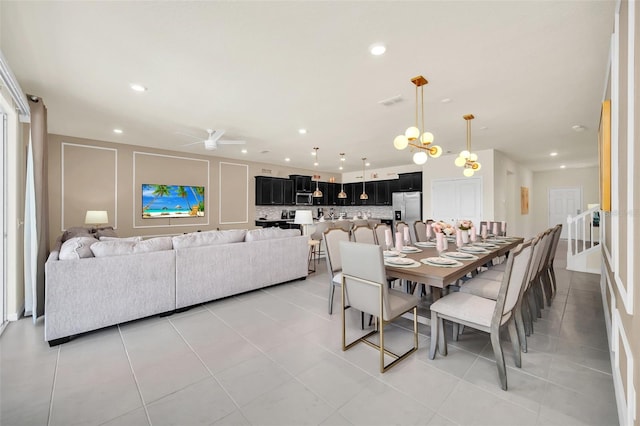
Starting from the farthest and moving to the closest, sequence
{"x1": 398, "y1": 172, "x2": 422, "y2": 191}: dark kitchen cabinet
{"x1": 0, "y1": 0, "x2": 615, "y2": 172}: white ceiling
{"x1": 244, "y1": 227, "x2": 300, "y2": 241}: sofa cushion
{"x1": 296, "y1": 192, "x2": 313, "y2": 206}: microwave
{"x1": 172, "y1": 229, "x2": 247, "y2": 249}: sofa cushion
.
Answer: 1. {"x1": 296, "y1": 192, "x2": 313, "y2": 206}: microwave
2. {"x1": 398, "y1": 172, "x2": 422, "y2": 191}: dark kitchen cabinet
3. {"x1": 244, "y1": 227, "x2": 300, "y2": 241}: sofa cushion
4. {"x1": 172, "y1": 229, "x2": 247, "y2": 249}: sofa cushion
5. {"x1": 0, "y1": 0, "x2": 615, "y2": 172}: white ceiling

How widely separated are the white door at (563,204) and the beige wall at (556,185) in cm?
11

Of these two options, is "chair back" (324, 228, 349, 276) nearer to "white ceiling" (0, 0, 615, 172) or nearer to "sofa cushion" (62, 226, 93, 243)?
"white ceiling" (0, 0, 615, 172)

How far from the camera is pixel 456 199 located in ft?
23.0

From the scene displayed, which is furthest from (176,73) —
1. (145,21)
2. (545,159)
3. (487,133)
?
(545,159)

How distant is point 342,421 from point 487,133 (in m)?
5.31

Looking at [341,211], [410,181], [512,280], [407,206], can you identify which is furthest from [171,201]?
[512,280]

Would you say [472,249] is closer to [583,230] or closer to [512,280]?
[512,280]

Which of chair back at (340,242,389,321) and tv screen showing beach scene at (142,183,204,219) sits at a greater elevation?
tv screen showing beach scene at (142,183,204,219)

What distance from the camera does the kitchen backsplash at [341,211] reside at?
8668mm

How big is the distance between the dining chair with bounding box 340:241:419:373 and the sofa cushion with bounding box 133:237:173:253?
2181 mm

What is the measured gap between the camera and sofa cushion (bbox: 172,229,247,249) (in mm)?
3312

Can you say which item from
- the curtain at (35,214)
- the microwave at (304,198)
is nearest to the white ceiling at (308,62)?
the curtain at (35,214)

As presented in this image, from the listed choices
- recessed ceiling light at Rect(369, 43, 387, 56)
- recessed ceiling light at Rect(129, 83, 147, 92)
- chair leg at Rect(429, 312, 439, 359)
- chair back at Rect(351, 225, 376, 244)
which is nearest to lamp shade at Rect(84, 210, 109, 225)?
recessed ceiling light at Rect(129, 83, 147, 92)

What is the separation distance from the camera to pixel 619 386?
5.33 feet
